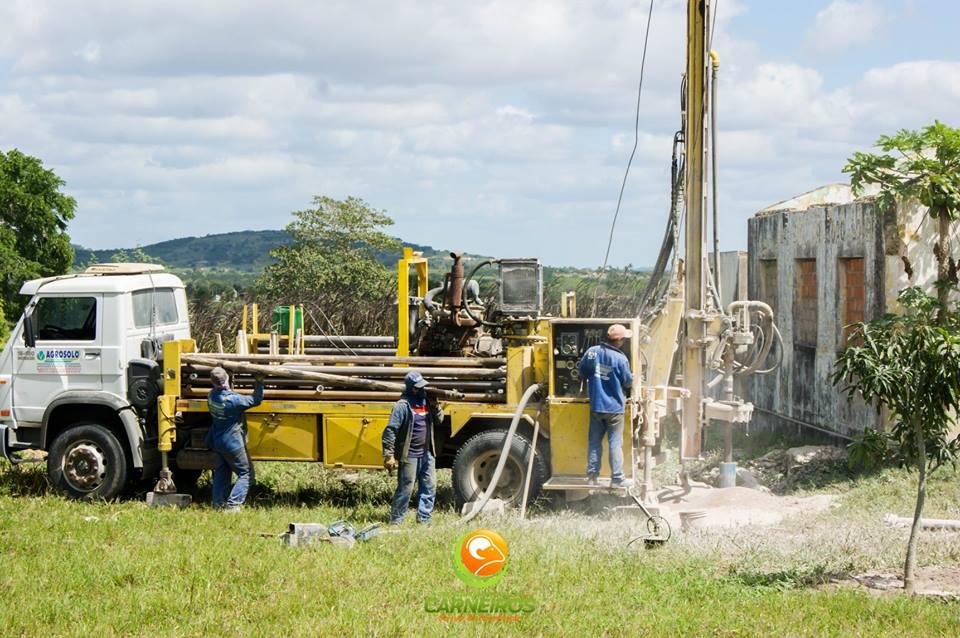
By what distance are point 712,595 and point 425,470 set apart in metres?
3.93

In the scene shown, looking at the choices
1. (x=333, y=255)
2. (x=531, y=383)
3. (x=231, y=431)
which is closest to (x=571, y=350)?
(x=531, y=383)

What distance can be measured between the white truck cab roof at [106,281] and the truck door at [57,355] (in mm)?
110

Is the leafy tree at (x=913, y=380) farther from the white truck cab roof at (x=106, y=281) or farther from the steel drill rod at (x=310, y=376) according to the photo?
the white truck cab roof at (x=106, y=281)

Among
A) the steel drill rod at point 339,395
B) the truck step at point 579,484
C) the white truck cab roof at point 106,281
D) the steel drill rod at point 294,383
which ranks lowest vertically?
the truck step at point 579,484

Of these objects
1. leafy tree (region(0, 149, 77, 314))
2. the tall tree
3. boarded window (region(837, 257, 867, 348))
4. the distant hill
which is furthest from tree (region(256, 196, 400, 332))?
the distant hill

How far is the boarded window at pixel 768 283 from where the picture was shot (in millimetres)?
19281

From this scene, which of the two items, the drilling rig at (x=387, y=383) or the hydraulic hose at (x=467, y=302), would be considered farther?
the hydraulic hose at (x=467, y=302)

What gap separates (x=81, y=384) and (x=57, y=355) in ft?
1.44

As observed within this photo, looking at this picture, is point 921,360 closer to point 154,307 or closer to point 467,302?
point 467,302

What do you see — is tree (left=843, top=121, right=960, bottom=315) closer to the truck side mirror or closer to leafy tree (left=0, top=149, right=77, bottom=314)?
the truck side mirror

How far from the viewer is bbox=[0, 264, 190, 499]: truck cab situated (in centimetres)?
1303

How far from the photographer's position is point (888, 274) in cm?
1458

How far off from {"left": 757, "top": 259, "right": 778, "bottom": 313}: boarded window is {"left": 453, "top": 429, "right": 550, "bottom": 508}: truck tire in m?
8.11

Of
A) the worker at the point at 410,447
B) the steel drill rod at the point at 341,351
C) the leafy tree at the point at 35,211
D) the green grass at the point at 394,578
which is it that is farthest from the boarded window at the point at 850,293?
the leafy tree at the point at 35,211
